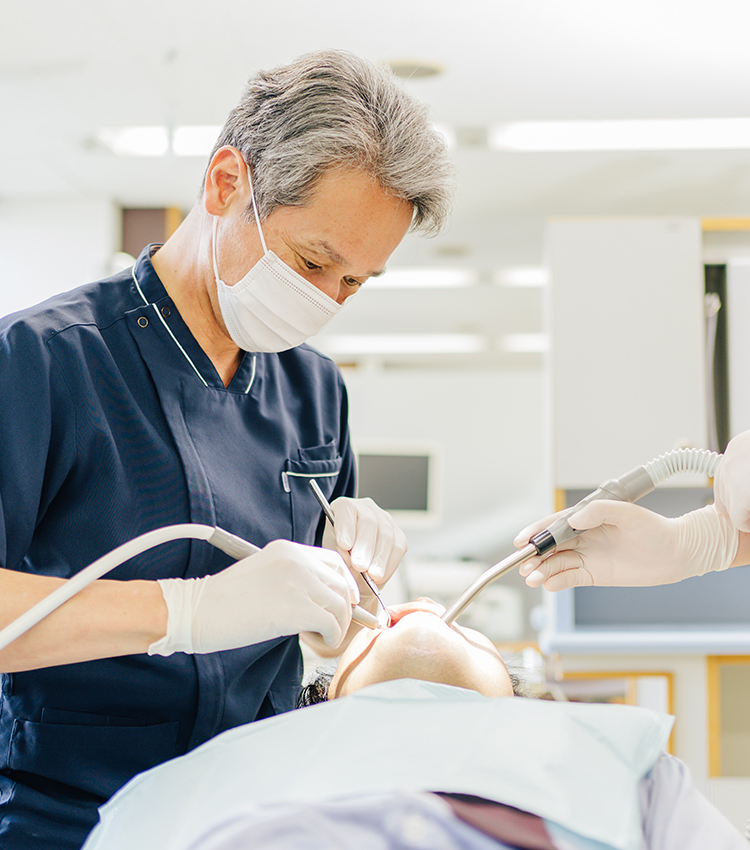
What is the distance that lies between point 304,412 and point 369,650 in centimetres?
41

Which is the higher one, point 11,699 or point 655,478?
point 655,478

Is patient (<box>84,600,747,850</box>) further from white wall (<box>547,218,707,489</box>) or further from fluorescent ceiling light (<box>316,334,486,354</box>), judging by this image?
fluorescent ceiling light (<box>316,334,486,354</box>)

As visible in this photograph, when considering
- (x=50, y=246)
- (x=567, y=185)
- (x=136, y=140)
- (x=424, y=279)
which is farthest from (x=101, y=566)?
(x=424, y=279)

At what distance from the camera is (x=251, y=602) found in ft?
3.05

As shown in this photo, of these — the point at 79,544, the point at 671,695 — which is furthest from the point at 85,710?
the point at 671,695

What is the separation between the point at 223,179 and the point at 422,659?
29.4 inches

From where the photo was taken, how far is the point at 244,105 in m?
1.12

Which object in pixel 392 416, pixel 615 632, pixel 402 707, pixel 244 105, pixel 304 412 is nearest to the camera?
pixel 402 707

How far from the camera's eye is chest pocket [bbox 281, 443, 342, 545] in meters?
1.21

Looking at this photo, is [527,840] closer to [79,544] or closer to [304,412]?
[79,544]

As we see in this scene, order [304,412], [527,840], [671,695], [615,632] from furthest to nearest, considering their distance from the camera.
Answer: [615,632] < [671,695] < [304,412] < [527,840]

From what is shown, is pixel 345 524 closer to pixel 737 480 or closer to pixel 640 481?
pixel 640 481

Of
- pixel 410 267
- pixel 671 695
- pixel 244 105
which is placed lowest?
pixel 671 695

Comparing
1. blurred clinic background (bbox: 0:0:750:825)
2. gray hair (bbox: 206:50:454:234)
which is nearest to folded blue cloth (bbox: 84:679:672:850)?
gray hair (bbox: 206:50:454:234)
